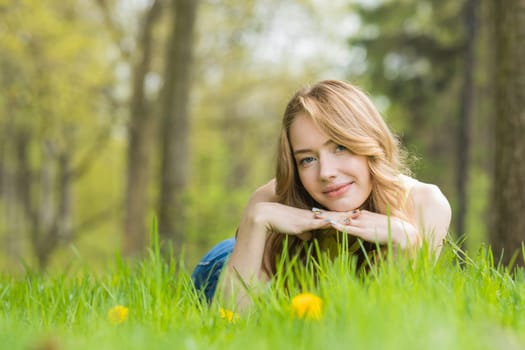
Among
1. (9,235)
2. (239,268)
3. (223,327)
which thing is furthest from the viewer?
(9,235)

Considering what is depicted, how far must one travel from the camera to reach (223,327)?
5.42ft

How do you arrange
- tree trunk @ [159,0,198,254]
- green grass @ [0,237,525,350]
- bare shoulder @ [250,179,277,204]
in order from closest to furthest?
green grass @ [0,237,525,350] < bare shoulder @ [250,179,277,204] < tree trunk @ [159,0,198,254]

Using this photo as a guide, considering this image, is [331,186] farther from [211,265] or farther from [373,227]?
[211,265]

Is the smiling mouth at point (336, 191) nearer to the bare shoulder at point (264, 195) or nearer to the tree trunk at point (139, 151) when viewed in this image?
the bare shoulder at point (264, 195)

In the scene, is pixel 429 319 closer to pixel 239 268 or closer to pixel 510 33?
pixel 239 268

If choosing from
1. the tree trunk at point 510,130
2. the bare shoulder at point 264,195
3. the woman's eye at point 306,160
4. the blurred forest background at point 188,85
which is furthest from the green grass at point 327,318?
the blurred forest background at point 188,85

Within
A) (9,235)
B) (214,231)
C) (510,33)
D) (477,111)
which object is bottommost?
(9,235)

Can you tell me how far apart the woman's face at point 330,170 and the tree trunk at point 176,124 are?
7.01 metres

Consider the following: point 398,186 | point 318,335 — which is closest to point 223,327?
point 318,335

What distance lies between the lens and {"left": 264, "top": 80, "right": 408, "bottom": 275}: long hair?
99.8 inches

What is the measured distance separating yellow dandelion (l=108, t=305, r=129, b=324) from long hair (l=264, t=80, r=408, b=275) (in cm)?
88

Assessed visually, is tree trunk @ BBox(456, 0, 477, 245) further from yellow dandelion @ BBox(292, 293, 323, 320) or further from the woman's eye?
yellow dandelion @ BBox(292, 293, 323, 320)

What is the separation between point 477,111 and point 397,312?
15452 millimetres

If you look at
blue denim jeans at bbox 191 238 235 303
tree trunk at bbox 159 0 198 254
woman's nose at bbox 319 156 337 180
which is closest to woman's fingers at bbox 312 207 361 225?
woman's nose at bbox 319 156 337 180
